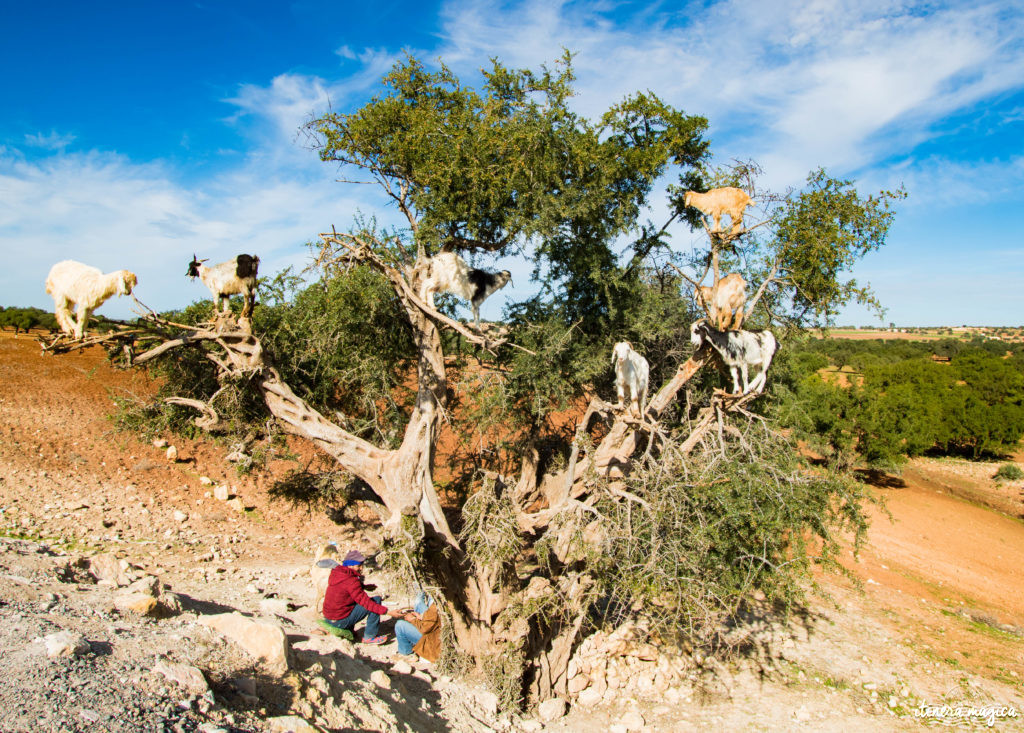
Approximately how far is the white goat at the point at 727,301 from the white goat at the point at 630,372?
82 centimetres

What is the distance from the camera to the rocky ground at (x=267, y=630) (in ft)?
10.9

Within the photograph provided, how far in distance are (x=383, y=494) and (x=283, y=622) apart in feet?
6.27

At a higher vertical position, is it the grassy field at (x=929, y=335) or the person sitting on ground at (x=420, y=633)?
the grassy field at (x=929, y=335)

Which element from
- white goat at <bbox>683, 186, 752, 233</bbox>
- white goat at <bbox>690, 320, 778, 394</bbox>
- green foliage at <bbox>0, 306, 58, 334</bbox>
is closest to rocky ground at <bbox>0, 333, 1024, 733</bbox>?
white goat at <bbox>690, 320, 778, 394</bbox>

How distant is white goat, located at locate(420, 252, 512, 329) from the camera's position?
5.95m

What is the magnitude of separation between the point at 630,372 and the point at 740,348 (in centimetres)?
120

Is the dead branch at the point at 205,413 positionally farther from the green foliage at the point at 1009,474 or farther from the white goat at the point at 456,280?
the green foliage at the point at 1009,474

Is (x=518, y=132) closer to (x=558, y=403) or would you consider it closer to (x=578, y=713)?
(x=558, y=403)

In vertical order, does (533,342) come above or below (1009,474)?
above

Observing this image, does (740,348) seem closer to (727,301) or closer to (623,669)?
(727,301)

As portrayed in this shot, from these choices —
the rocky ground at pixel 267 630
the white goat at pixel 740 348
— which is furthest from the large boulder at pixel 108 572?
the white goat at pixel 740 348

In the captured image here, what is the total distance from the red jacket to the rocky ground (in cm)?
29

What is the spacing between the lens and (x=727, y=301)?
5.41m

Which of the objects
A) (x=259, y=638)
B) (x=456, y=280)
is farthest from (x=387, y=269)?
(x=259, y=638)
